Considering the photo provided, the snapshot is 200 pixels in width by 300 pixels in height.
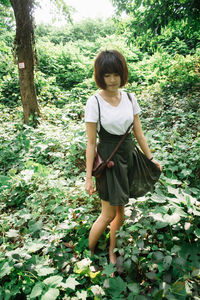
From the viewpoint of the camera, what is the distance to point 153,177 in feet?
6.33

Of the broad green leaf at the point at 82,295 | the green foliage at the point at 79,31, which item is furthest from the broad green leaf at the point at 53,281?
the green foliage at the point at 79,31

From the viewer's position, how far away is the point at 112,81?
62.4 inches

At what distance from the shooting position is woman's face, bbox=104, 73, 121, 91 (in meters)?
1.58

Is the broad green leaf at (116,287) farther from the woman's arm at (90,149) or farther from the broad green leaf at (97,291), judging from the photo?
the woman's arm at (90,149)

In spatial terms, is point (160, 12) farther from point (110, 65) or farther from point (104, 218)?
point (104, 218)

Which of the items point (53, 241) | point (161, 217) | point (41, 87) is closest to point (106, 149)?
point (161, 217)

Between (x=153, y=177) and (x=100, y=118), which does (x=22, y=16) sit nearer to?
(x=100, y=118)

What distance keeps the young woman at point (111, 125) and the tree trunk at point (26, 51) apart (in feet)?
13.2

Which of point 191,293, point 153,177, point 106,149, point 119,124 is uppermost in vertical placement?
point 119,124

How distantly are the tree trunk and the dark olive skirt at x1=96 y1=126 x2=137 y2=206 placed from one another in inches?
160

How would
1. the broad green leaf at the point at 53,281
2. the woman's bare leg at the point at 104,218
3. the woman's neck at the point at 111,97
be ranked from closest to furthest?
the broad green leaf at the point at 53,281, the woman's neck at the point at 111,97, the woman's bare leg at the point at 104,218

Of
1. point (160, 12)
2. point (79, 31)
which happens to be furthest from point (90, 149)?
point (79, 31)

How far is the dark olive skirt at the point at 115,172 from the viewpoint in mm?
1641

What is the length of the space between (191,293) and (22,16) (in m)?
5.85
